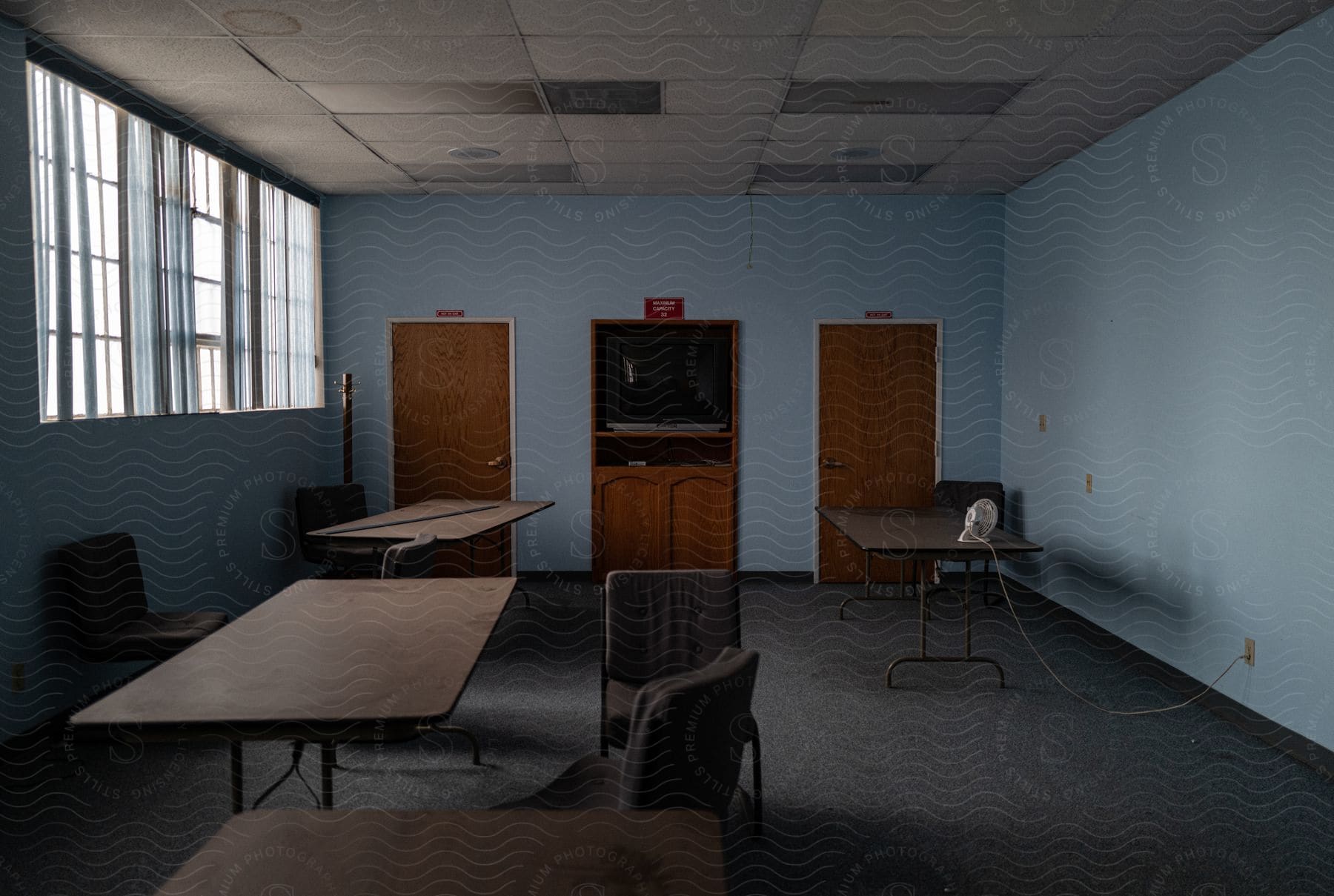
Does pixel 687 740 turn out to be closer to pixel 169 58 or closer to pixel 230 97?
pixel 169 58

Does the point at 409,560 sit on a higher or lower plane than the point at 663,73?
lower

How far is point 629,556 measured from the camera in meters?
6.51

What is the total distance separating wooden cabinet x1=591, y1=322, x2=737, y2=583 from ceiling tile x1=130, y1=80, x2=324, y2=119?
2621 mm

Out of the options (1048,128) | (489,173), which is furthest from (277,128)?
(1048,128)

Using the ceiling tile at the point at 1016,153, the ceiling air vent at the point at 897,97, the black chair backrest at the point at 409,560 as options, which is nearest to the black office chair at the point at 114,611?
the black chair backrest at the point at 409,560

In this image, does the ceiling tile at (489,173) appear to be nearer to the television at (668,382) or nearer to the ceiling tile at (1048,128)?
the television at (668,382)

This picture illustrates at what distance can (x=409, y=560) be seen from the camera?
3.62 m

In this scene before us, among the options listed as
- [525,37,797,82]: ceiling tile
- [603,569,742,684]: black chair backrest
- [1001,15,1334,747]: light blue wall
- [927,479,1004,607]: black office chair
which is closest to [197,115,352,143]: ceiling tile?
[525,37,797,82]: ceiling tile

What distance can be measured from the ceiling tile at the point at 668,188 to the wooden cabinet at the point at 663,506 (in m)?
0.93

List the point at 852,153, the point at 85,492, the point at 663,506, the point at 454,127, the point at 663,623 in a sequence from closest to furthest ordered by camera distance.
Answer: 1. the point at 663,623
2. the point at 85,492
3. the point at 454,127
4. the point at 852,153
5. the point at 663,506

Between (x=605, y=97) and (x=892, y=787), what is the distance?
10.8 ft

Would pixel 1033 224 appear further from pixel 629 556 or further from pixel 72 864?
pixel 72 864

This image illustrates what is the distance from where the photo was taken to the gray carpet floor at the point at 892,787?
2602 millimetres

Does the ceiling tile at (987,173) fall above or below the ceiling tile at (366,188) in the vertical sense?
below
